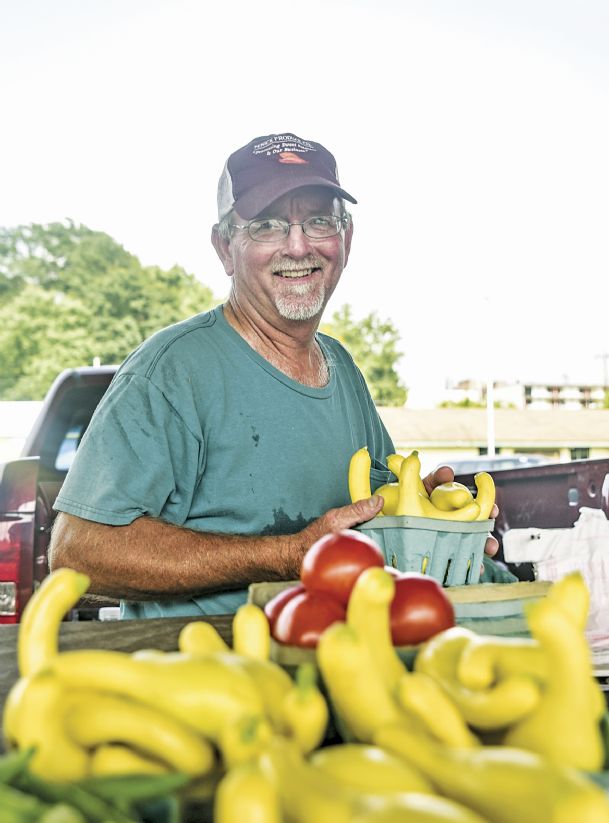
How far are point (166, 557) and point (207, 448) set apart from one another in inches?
17.1

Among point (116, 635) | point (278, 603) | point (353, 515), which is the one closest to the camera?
point (278, 603)

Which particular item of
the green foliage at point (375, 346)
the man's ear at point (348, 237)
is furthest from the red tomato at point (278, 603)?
the green foliage at point (375, 346)

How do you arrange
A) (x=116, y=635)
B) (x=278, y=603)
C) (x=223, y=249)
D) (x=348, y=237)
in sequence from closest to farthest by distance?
(x=278, y=603) < (x=116, y=635) < (x=223, y=249) < (x=348, y=237)

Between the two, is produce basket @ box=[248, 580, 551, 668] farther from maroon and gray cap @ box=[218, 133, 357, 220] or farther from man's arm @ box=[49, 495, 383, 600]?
maroon and gray cap @ box=[218, 133, 357, 220]

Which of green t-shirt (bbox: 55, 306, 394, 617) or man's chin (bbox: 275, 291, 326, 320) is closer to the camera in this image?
green t-shirt (bbox: 55, 306, 394, 617)

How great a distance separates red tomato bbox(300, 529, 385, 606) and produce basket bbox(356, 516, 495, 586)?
0.71 m

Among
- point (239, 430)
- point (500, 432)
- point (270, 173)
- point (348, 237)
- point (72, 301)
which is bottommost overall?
point (239, 430)

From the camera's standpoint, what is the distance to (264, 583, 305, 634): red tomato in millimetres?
1511

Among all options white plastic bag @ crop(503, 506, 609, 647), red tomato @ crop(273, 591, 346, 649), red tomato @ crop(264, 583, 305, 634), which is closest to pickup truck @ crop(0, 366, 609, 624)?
white plastic bag @ crop(503, 506, 609, 647)

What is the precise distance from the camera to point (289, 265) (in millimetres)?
3117

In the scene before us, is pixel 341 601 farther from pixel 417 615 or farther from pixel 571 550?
pixel 571 550

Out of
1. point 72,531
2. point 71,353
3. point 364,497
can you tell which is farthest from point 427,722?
point 71,353

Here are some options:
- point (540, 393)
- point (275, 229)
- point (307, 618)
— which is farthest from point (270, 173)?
point (540, 393)

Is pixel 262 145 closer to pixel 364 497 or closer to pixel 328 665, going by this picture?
pixel 364 497
